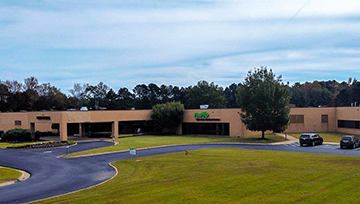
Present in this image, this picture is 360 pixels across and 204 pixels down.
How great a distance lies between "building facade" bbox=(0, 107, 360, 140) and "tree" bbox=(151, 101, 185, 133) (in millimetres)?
1572

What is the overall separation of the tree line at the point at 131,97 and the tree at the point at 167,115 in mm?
32291

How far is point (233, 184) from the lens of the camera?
55.4 ft

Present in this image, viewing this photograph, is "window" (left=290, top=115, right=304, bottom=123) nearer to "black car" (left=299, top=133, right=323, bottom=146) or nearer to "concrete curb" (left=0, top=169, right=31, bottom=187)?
"black car" (left=299, top=133, right=323, bottom=146)

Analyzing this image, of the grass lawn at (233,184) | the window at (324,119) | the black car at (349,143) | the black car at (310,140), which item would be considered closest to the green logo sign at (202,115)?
the window at (324,119)

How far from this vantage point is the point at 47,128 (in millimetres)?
70812

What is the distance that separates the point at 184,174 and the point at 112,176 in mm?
5715

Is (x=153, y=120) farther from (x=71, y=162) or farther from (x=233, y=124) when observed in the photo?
(x=71, y=162)

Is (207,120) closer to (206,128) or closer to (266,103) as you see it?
(206,128)

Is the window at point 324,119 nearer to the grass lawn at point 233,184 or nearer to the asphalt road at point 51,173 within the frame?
the asphalt road at point 51,173

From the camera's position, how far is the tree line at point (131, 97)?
300 ft

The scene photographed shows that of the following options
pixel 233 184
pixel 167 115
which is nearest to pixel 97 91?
pixel 167 115

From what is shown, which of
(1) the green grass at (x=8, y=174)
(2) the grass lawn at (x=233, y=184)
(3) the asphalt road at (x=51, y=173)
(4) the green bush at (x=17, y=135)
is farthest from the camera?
(4) the green bush at (x=17, y=135)

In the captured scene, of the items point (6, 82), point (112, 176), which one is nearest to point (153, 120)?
point (112, 176)

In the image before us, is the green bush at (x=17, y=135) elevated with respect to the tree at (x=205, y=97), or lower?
lower
